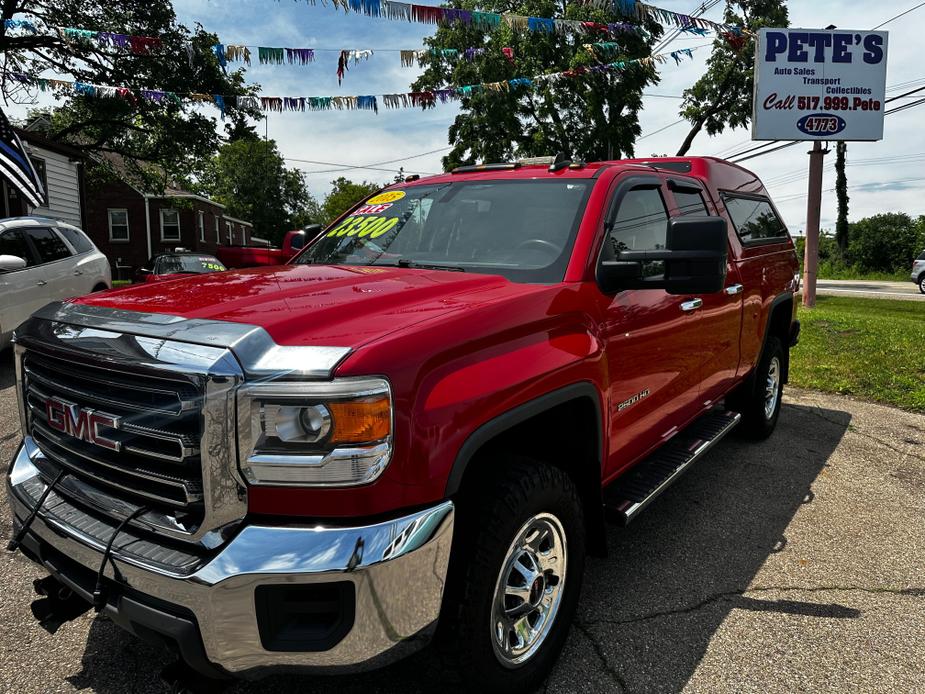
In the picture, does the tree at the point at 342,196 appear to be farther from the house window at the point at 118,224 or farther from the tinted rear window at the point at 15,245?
the tinted rear window at the point at 15,245

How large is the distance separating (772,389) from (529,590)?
13.2 ft

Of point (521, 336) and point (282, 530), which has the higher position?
point (521, 336)

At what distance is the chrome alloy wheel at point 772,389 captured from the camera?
5.27 metres

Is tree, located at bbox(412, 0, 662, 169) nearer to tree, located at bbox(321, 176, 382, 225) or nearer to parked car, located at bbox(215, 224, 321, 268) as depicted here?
parked car, located at bbox(215, 224, 321, 268)

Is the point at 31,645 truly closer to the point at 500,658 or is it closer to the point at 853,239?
the point at 500,658

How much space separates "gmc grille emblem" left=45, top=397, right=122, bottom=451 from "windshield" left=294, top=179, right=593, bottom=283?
1453 millimetres

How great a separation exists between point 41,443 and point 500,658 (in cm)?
176

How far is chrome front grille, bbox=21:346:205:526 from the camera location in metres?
1.74

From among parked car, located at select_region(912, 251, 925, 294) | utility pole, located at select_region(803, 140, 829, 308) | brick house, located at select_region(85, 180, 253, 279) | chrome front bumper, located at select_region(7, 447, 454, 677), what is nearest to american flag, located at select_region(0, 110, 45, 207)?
chrome front bumper, located at select_region(7, 447, 454, 677)

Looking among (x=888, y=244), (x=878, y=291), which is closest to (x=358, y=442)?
(x=878, y=291)

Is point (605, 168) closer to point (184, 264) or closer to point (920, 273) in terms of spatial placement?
point (184, 264)

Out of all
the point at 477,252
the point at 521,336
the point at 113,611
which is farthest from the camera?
the point at 477,252

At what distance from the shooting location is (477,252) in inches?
119

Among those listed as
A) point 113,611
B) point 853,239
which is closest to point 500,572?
point 113,611
